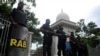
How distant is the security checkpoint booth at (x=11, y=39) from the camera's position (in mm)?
3773

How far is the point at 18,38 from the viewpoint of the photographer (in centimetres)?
387

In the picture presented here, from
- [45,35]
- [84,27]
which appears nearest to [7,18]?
[45,35]

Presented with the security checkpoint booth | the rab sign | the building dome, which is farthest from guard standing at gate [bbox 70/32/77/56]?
the building dome

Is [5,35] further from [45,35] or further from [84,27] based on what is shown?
[84,27]

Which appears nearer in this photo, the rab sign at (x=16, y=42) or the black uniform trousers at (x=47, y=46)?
the rab sign at (x=16, y=42)

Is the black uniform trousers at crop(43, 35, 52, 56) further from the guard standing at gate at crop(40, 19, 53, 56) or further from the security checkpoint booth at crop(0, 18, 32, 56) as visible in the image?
the security checkpoint booth at crop(0, 18, 32, 56)

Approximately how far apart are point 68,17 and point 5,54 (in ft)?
54.1

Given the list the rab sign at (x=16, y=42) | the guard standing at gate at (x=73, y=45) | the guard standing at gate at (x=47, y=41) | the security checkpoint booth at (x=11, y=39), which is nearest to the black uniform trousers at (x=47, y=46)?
the guard standing at gate at (x=47, y=41)

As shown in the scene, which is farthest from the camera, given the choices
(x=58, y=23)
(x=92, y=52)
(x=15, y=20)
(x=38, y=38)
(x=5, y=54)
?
(x=38, y=38)

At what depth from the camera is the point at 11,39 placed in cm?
380

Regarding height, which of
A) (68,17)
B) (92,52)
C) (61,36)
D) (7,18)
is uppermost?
(68,17)

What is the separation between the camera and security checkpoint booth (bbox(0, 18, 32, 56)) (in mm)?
3773

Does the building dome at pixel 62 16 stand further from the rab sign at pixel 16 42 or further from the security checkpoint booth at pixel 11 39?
the rab sign at pixel 16 42

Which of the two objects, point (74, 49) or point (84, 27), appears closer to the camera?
point (74, 49)
